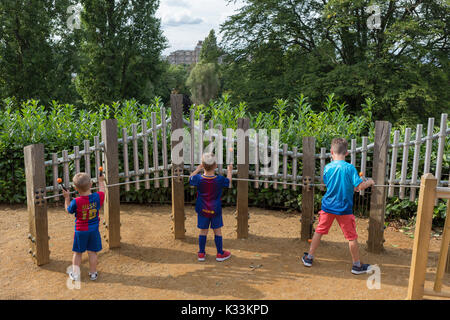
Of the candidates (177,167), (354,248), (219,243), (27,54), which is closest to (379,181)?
(354,248)

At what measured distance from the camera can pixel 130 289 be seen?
3.95m

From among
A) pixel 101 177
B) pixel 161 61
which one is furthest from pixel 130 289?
pixel 161 61

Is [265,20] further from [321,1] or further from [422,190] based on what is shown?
[422,190]

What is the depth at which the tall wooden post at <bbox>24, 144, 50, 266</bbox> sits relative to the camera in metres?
4.37

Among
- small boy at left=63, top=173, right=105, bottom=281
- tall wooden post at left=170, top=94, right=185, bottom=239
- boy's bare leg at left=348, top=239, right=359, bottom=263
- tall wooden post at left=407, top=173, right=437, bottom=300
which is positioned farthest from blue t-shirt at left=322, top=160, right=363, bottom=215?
small boy at left=63, top=173, right=105, bottom=281

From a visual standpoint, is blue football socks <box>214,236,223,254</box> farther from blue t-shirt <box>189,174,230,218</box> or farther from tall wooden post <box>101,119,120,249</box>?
tall wooden post <box>101,119,120,249</box>

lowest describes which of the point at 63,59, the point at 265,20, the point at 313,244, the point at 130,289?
the point at 130,289

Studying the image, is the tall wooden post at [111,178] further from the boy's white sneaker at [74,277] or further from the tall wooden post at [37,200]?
the boy's white sneaker at [74,277]

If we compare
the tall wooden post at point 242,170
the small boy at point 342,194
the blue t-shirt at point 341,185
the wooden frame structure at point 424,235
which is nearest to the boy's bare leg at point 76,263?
the tall wooden post at point 242,170

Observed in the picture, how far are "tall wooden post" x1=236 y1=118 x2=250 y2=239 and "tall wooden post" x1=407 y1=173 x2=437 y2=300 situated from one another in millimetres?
2554

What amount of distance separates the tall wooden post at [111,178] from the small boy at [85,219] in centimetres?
79

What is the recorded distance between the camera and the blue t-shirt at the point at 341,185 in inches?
167

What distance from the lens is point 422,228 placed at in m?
3.20

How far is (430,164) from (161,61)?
21.9 m
